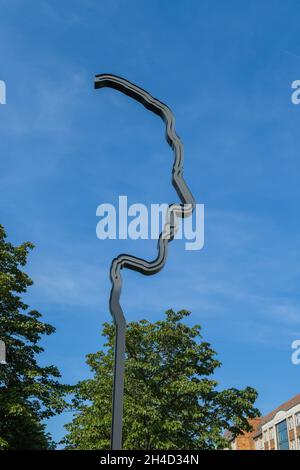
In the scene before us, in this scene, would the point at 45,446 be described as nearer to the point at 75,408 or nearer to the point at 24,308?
the point at 75,408

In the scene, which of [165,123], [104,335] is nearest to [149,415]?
[104,335]

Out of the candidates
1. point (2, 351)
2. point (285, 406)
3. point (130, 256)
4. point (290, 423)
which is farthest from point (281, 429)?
point (130, 256)

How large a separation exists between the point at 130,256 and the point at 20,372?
1751cm

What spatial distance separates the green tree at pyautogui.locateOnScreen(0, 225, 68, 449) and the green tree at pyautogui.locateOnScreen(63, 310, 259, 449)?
210 centimetres

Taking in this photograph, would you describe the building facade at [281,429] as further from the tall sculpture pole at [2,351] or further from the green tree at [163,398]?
the tall sculpture pole at [2,351]

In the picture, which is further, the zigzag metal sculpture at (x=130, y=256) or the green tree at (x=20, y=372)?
→ the green tree at (x=20, y=372)

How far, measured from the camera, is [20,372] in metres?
21.6

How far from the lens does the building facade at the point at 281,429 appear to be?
214 feet

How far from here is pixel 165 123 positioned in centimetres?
632

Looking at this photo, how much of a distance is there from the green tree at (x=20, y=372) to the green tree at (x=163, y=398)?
6.90ft

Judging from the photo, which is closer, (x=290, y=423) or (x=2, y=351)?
(x=2, y=351)

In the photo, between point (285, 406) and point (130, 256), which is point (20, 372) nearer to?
point (130, 256)

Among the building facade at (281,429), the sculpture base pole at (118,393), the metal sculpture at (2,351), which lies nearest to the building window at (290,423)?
the building facade at (281,429)
